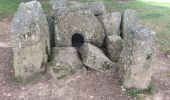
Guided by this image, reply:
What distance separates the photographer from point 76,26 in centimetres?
1070

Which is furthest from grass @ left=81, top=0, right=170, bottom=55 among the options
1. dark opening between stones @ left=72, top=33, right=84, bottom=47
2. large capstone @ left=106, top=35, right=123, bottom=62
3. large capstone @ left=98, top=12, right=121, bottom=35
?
dark opening between stones @ left=72, top=33, right=84, bottom=47

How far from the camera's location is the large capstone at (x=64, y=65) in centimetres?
984

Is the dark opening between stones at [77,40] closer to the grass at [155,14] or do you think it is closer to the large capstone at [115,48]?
the large capstone at [115,48]

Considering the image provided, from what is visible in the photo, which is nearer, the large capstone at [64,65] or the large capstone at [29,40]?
the large capstone at [29,40]

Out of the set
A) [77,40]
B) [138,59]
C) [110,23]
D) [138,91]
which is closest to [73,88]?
[138,91]

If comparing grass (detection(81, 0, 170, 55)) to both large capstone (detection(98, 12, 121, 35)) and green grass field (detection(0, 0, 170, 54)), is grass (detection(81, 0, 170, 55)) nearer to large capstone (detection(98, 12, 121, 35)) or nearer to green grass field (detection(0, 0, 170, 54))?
green grass field (detection(0, 0, 170, 54))

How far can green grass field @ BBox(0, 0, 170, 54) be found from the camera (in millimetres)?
14481

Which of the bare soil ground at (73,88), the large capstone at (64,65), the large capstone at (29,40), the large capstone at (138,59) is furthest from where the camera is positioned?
the large capstone at (64,65)

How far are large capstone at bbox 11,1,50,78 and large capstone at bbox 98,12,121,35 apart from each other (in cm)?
209

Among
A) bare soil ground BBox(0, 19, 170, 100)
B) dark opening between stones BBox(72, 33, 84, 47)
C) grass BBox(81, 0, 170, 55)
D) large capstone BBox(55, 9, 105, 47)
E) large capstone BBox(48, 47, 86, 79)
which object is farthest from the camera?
grass BBox(81, 0, 170, 55)

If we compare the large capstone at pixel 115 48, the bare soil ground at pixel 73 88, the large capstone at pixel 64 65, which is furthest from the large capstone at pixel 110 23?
the bare soil ground at pixel 73 88

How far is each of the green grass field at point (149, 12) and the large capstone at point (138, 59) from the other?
3849mm

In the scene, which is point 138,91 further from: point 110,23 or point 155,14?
point 155,14

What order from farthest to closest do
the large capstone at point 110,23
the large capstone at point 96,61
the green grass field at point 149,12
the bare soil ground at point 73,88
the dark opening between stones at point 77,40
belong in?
the green grass field at point 149,12 → the large capstone at point 110,23 → the dark opening between stones at point 77,40 → the large capstone at point 96,61 → the bare soil ground at point 73,88
